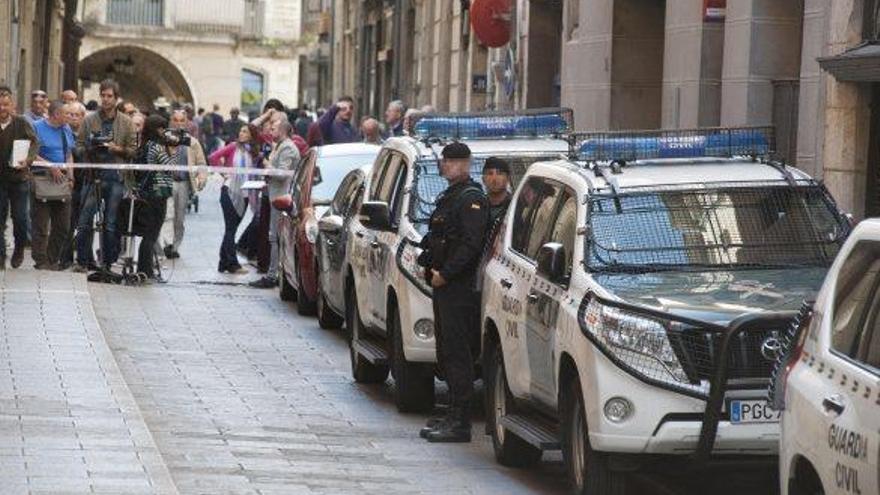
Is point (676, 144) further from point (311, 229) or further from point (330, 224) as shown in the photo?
point (311, 229)

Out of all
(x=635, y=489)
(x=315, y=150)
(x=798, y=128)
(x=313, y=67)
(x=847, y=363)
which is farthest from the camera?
(x=313, y=67)

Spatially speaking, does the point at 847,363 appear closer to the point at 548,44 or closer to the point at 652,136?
the point at 652,136

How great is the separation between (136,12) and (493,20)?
5084cm

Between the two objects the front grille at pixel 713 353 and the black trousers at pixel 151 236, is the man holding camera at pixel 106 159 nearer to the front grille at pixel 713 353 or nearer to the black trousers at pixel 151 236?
the black trousers at pixel 151 236

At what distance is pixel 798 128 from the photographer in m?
21.8

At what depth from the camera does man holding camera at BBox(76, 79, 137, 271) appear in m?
23.9

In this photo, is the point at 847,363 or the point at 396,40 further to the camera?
the point at 396,40

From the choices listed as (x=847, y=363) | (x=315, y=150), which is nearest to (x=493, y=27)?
(x=315, y=150)

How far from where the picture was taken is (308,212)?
22.7 m

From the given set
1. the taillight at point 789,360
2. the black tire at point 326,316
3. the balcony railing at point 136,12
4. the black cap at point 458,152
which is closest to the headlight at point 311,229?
the black tire at point 326,316

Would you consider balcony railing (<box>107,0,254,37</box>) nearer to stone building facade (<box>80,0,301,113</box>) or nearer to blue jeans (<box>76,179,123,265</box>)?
stone building facade (<box>80,0,301,113</box>)

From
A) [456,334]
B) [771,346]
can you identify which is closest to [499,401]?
[456,334]

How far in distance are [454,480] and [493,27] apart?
18961 millimetres

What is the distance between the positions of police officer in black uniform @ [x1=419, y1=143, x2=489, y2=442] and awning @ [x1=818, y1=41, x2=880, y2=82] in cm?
578
